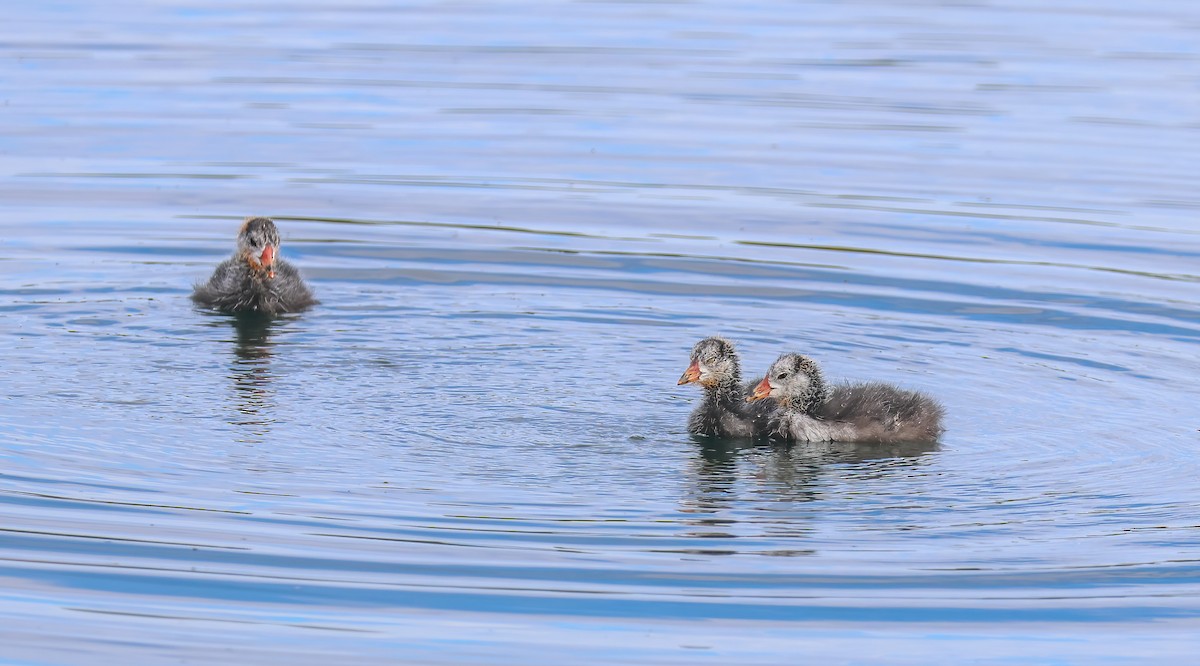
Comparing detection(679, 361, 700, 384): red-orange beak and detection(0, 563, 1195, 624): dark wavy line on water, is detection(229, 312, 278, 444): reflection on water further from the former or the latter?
detection(679, 361, 700, 384): red-orange beak

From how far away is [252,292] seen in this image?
49.8ft

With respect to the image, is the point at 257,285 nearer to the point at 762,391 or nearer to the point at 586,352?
the point at 586,352

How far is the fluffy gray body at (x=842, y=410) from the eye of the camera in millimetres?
11555

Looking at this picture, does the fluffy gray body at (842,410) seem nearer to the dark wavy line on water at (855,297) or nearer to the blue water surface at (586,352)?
the blue water surface at (586,352)

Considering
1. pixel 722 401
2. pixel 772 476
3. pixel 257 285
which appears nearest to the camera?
pixel 772 476

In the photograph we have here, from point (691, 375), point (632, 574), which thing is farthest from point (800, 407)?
point (632, 574)

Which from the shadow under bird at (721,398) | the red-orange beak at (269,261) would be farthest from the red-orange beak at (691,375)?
the red-orange beak at (269,261)

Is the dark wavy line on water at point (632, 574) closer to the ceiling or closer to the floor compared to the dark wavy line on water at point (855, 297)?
closer to the floor

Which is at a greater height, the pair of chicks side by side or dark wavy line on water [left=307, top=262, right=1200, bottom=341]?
dark wavy line on water [left=307, top=262, right=1200, bottom=341]

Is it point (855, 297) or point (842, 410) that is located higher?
point (855, 297)

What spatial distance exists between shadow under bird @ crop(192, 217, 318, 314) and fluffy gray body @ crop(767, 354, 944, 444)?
15.3ft

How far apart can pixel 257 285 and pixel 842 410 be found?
212 inches

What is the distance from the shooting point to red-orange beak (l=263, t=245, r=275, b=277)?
1513 cm

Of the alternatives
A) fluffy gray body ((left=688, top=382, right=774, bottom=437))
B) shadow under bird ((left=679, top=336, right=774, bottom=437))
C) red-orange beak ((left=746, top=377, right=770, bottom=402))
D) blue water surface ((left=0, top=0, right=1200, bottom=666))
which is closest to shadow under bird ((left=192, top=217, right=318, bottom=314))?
blue water surface ((left=0, top=0, right=1200, bottom=666))
